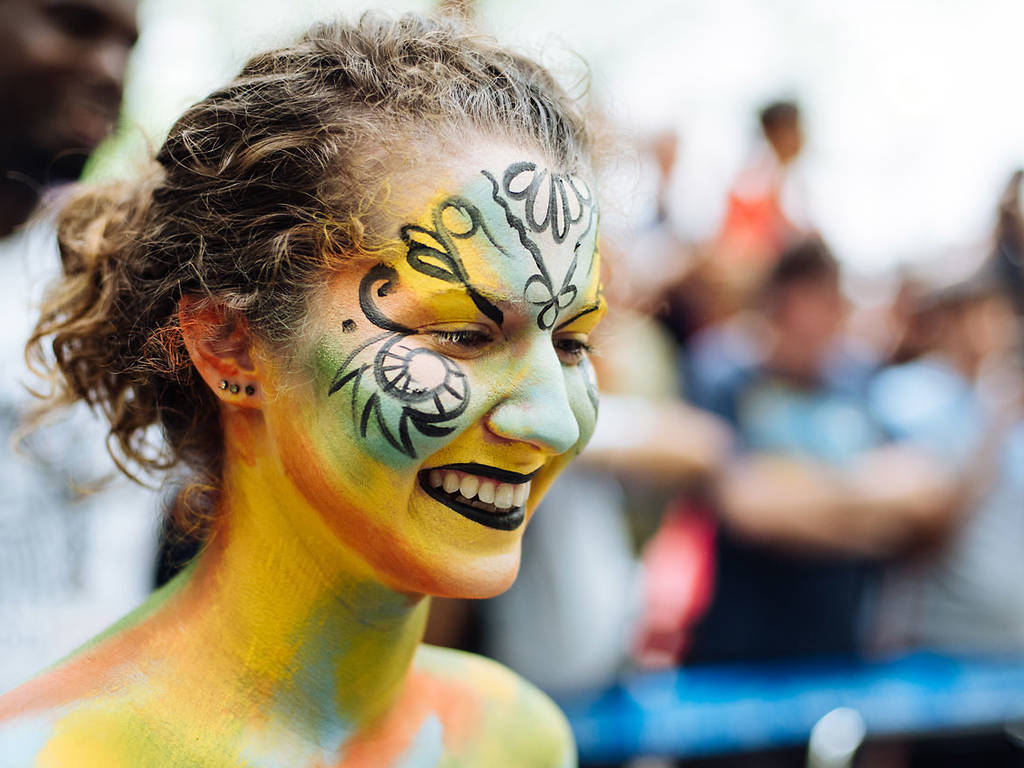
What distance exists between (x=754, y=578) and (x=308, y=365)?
281cm

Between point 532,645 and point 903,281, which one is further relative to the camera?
point 903,281

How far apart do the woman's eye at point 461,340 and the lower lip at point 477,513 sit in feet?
0.55

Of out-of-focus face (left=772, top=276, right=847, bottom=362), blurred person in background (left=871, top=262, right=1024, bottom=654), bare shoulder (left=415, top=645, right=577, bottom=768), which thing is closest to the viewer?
bare shoulder (left=415, top=645, right=577, bottom=768)

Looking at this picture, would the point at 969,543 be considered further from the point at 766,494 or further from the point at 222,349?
the point at 222,349

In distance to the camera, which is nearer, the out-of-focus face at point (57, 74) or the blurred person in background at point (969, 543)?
the out-of-focus face at point (57, 74)

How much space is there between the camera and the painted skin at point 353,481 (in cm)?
123

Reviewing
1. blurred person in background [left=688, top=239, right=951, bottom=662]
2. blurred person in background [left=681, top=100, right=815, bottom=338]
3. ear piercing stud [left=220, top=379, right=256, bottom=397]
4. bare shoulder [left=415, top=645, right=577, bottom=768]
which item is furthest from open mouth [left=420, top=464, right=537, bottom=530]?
blurred person in background [left=681, top=100, right=815, bottom=338]

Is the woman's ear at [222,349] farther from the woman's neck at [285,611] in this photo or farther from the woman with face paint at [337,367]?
the woman's neck at [285,611]

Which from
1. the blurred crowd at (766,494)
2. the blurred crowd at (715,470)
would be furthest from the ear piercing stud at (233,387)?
the blurred crowd at (766,494)

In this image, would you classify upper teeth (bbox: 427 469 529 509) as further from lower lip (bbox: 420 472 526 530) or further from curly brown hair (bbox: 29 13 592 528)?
curly brown hair (bbox: 29 13 592 528)

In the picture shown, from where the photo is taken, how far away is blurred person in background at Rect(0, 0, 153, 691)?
247 cm

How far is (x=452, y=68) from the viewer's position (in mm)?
1357

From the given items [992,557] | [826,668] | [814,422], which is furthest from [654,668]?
[992,557]

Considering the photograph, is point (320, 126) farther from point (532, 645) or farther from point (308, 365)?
point (532, 645)
